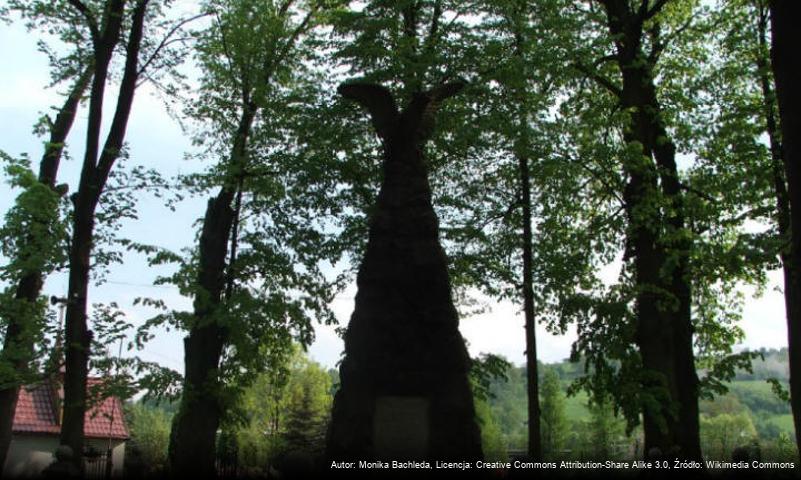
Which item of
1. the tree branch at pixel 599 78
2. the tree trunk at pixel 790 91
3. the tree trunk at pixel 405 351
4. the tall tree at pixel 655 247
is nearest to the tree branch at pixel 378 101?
the tree trunk at pixel 405 351

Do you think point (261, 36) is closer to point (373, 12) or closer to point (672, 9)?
point (373, 12)

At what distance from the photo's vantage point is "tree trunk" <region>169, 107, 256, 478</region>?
49.2 feet

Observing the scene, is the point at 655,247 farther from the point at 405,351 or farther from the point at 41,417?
the point at 41,417

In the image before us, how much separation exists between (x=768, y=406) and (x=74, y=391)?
151m

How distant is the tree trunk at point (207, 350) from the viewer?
15.0 metres

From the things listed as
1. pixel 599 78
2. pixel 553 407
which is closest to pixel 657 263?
pixel 599 78

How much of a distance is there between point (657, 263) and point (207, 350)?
976 cm

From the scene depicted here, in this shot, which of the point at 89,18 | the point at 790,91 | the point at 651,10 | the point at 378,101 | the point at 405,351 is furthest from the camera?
the point at 651,10

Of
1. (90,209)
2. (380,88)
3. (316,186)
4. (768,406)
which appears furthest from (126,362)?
(768,406)

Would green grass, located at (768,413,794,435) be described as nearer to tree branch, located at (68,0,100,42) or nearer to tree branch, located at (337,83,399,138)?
tree branch, located at (337,83,399,138)

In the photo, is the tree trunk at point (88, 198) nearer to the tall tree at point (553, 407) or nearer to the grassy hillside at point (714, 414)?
the grassy hillside at point (714, 414)

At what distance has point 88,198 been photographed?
14453 mm

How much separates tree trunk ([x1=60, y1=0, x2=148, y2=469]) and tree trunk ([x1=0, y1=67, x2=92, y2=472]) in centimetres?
164

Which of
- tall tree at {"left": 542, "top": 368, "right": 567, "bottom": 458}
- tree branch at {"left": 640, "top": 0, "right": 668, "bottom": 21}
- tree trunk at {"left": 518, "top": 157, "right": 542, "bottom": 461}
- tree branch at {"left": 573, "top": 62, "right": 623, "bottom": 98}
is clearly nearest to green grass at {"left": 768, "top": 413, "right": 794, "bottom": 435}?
tall tree at {"left": 542, "top": 368, "right": 567, "bottom": 458}
